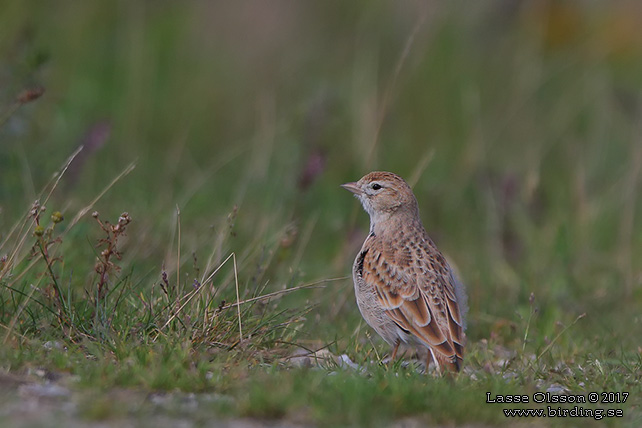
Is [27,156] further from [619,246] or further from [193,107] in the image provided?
[619,246]

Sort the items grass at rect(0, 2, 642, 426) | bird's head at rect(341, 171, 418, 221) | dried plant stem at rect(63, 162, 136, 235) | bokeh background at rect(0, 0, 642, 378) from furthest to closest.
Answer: bokeh background at rect(0, 0, 642, 378)
bird's head at rect(341, 171, 418, 221)
dried plant stem at rect(63, 162, 136, 235)
grass at rect(0, 2, 642, 426)

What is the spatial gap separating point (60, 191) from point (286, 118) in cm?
326

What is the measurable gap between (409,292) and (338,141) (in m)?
5.47

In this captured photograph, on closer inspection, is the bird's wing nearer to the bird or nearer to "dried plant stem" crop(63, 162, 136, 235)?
the bird

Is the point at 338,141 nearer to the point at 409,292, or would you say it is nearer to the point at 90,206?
the point at 409,292

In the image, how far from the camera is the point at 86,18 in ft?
36.6

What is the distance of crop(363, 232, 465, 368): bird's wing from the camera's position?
18.7 feet

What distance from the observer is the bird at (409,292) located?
5719mm

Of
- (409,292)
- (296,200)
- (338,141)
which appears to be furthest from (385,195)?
(338,141)

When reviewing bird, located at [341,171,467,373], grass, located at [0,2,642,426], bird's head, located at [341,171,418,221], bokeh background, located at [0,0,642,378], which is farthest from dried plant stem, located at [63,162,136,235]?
bird's head, located at [341,171,418,221]

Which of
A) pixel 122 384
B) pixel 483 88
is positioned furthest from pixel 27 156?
pixel 483 88

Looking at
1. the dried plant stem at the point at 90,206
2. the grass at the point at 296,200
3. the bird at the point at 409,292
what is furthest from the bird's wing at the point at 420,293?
the dried plant stem at the point at 90,206

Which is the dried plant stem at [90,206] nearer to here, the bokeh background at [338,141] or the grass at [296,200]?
the grass at [296,200]

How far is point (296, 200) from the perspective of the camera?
349 inches
